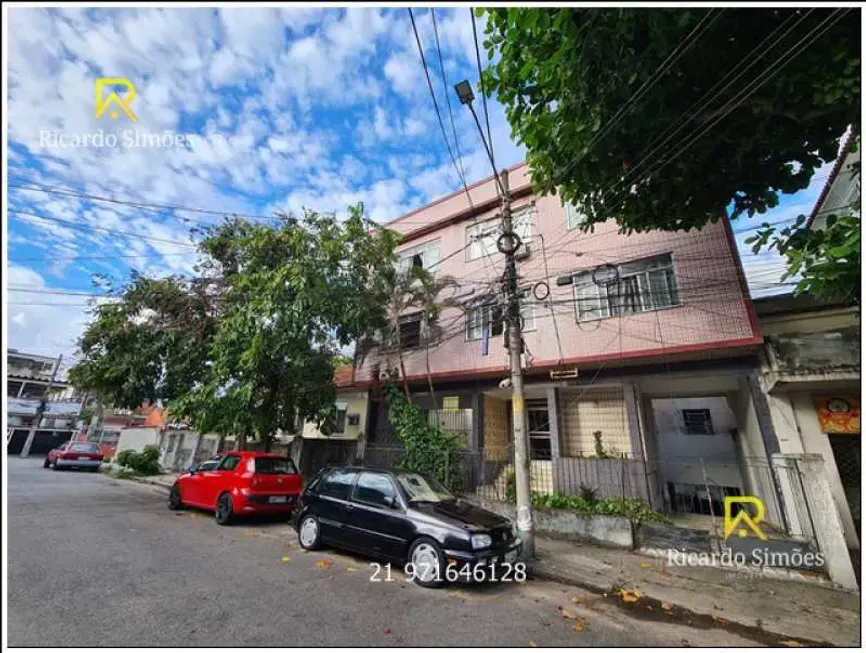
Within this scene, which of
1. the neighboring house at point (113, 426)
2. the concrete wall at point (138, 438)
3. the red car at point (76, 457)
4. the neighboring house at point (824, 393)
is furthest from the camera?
the neighboring house at point (113, 426)

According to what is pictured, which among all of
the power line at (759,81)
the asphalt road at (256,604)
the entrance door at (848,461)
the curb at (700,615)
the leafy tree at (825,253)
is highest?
the power line at (759,81)

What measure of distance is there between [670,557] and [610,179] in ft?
22.6

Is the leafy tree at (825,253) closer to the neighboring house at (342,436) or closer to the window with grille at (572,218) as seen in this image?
the window with grille at (572,218)

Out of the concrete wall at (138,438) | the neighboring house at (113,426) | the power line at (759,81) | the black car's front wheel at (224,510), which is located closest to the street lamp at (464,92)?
the power line at (759,81)

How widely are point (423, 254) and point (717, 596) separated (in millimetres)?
12460

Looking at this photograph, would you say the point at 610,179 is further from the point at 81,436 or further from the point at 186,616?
the point at 81,436

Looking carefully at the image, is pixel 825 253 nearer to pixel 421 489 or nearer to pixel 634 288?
pixel 634 288

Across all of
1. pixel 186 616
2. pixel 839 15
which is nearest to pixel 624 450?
pixel 839 15

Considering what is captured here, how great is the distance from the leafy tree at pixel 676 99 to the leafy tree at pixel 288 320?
678cm

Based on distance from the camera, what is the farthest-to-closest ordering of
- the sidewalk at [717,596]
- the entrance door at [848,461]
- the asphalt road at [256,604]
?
the entrance door at [848,461], the sidewalk at [717,596], the asphalt road at [256,604]

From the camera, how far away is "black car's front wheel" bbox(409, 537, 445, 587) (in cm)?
523

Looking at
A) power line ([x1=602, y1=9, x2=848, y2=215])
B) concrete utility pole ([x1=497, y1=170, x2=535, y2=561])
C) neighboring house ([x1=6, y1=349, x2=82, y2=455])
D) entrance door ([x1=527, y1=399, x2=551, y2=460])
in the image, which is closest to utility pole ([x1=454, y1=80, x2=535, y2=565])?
concrete utility pole ([x1=497, y1=170, x2=535, y2=561])

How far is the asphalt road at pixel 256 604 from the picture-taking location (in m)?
3.71

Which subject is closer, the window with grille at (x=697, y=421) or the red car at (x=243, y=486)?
the red car at (x=243, y=486)
